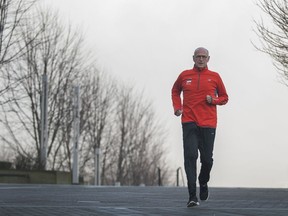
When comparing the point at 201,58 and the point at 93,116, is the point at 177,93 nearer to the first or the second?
the point at 201,58

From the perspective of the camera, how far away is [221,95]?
10500 mm

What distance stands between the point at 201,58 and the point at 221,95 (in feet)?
2.00

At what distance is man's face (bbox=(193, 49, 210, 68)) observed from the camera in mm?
10164

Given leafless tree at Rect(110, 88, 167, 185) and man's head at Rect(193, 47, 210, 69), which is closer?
man's head at Rect(193, 47, 210, 69)

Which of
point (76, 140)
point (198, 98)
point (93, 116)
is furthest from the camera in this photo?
point (93, 116)

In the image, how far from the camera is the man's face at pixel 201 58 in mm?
10164

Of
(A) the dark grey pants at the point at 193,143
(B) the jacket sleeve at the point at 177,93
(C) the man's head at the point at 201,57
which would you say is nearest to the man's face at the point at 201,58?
(C) the man's head at the point at 201,57

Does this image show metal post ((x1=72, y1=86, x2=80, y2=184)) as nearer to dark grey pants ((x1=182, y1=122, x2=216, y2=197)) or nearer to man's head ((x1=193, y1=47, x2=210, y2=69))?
dark grey pants ((x1=182, y1=122, x2=216, y2=197))

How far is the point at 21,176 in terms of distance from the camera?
1298 inches

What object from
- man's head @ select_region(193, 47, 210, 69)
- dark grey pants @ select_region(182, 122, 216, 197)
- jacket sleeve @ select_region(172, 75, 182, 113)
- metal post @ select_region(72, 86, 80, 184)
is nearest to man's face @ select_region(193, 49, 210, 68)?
man's head @ select_region(193, 47, 210, 69)

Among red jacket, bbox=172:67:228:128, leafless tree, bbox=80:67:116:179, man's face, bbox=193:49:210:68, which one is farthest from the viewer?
leafless tree, bbox=80:67:116:179

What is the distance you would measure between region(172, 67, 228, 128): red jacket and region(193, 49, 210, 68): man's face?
0.09 meters

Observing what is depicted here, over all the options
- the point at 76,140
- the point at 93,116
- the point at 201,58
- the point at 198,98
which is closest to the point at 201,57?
the point at 201,58

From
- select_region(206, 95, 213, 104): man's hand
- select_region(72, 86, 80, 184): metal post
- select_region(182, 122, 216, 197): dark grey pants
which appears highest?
select_region(72, 86, 80, 184): metal post
